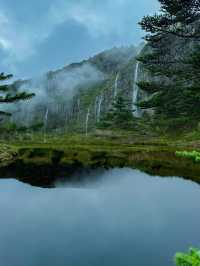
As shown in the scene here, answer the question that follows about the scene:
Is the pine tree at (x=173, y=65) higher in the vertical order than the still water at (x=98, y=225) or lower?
higher

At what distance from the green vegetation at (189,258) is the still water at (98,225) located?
392 centimetres

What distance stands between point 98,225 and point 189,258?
602cm

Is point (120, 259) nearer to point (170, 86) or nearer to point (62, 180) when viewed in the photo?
point (62, 180)

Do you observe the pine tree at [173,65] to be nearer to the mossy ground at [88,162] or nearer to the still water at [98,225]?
the mossy ground at [88,162]

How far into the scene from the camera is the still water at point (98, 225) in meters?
6.84

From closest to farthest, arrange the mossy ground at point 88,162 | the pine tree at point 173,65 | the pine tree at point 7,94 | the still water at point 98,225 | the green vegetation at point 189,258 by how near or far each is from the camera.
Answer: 1. the green vegetation at point 189,258
2. the still water at point 98,225
3. the mossy ground at point 88,162
4. the pine tree at point 173,65
5. the pine tree at point 7,94

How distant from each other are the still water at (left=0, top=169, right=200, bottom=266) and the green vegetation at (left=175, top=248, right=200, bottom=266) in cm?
392

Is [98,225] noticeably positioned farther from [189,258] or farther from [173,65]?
[173,65]

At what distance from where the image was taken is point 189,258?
265 centimetres

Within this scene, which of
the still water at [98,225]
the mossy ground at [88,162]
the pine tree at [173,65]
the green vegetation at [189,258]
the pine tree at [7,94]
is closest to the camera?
the green vegetation at [189,258]

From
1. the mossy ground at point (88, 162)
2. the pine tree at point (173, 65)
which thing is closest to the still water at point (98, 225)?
the mossy ground at point (88, 162)

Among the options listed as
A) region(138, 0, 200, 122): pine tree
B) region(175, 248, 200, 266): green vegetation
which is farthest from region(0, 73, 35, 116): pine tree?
region(175, 248, 200, 266): green vegetation

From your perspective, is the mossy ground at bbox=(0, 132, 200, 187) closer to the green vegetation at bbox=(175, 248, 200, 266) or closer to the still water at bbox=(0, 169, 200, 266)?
the still water at bbox=(0, 169, 200, 266)

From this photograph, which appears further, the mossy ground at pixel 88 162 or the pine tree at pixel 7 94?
the pine tree at pixel 7 94
